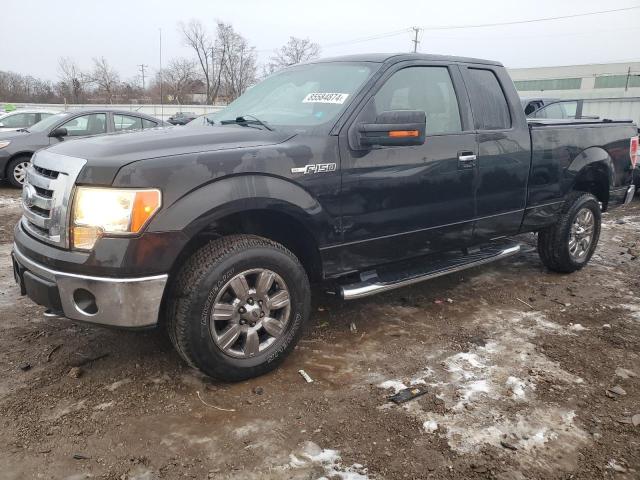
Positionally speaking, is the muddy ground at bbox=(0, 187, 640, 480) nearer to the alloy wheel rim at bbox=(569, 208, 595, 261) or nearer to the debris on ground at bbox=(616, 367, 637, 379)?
the debris on ground at bbox=(616, 367, 637, 379)

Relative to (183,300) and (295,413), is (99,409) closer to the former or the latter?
(183,300)

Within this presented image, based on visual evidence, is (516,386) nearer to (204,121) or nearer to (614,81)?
(204,121)

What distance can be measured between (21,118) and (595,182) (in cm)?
1139

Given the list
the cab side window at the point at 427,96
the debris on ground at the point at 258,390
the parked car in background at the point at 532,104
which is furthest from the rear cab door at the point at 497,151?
the parked car in background at the point at 532,104

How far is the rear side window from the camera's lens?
404 centimetres

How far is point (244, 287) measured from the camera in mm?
2887

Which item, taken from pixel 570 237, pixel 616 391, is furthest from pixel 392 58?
pixel 570 237

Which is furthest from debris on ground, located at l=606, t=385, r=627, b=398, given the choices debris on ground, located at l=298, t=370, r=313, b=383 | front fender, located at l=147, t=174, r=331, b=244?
front fender, located at l=147, t=174, r=331, b=244

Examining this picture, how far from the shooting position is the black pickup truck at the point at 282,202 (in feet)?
8.46

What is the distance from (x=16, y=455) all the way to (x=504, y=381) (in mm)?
2618

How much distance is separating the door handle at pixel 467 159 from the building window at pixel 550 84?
67125 mm

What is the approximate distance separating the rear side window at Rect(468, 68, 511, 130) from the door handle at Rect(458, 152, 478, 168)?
0.91 ft

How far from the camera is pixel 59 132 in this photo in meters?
8.99

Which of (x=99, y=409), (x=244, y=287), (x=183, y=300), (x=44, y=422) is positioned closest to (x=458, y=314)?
(x=244, y=287)
